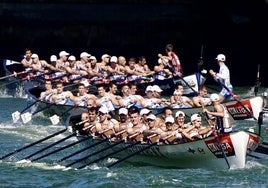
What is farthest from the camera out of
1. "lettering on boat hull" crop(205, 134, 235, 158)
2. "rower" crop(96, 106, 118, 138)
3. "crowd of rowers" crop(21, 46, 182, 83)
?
"crowd of rowers" crop(21, 46, 182, 83)

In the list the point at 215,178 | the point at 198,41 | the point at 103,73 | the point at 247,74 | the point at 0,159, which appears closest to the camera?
the point at 215,178

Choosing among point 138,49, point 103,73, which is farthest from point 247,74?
point 103,73

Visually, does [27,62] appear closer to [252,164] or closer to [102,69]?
[102,69]

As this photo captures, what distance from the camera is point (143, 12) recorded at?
47.5 metres

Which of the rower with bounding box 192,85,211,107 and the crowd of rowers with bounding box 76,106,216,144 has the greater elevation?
the rower with bounding box 192,85,211,107

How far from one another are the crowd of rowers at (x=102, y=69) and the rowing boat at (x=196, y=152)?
28.8ft

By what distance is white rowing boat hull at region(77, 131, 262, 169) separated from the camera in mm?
24703

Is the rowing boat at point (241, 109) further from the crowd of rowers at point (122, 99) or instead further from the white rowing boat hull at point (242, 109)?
the crowd of rowers at point (122, 99)

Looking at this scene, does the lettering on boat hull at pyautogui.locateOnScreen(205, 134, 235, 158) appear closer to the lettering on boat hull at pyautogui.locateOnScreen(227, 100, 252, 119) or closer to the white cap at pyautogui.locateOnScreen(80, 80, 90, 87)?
the lettering on boat hull at pyautogui.locateOnScreen(227, 100, 252, 119)

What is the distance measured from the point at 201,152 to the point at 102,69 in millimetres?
11258

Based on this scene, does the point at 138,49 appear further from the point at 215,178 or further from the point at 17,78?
the point at 215,178

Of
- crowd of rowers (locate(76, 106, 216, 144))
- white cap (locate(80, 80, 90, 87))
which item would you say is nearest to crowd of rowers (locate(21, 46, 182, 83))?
white cap (locate(80, 80, 90, 87))

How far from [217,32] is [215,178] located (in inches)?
964

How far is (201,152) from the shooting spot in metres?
25.1
